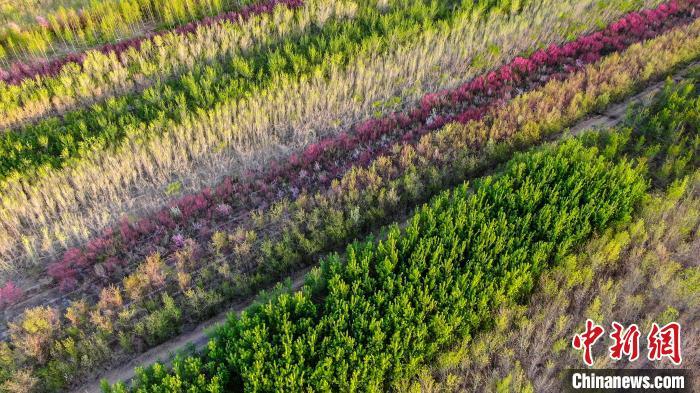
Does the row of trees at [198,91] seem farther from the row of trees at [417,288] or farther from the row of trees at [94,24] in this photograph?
the row of trees at [417,288]

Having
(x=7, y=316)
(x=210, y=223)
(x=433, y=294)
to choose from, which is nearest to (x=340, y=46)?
(x=210, y=223)

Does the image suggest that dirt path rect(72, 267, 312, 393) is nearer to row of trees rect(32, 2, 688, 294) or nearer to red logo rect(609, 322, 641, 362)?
row of trees rect(32, 2, 688, 294)

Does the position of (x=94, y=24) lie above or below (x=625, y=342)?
above

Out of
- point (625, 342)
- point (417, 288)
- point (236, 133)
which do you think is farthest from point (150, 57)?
point (625, 342)

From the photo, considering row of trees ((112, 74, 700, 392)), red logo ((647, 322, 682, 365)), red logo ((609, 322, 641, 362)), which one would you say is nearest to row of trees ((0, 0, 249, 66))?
row of trees ((112, 74, 700, 392))

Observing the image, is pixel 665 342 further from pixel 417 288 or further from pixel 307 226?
pixel 307 226

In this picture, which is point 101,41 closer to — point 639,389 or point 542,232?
point 542,232
